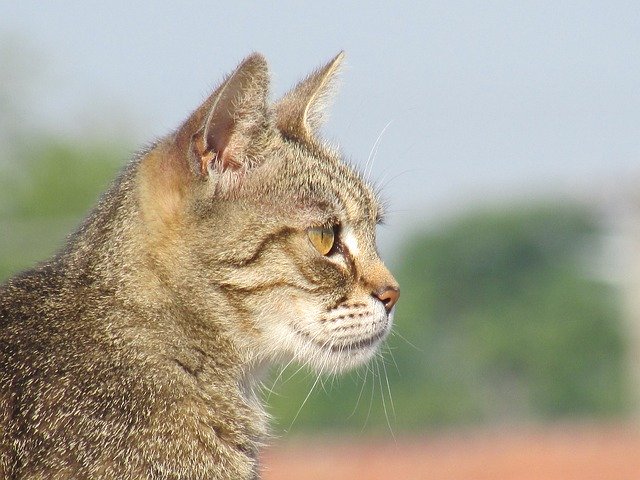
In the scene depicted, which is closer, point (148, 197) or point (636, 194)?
point (148, 197)

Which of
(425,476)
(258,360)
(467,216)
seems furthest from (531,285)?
(258,360)

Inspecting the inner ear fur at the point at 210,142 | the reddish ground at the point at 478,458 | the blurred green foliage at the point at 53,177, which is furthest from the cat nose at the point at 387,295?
the blurred green foliage at the point at 53,177

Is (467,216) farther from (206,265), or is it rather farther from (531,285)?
(206,265)

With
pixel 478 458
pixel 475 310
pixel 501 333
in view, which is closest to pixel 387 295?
pixel 478 458

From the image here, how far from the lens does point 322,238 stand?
179 inches

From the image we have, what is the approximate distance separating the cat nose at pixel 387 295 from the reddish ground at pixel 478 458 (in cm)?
384

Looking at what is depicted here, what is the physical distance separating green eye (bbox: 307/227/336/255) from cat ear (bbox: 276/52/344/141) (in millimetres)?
561

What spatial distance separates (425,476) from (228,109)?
551cm

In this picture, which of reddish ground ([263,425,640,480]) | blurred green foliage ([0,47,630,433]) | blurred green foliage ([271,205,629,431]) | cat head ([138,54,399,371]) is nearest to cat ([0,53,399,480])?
cat head ([138,54,399,371])

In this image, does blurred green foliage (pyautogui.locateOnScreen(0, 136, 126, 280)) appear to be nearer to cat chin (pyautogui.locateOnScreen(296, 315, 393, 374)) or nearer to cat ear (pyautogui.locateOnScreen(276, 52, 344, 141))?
cat ear (pyautogui.locateOnScreen(276, 52, 344, 141))

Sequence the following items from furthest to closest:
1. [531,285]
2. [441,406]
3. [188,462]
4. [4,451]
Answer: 1. [531,285]
2. [441,406]
3. [188,462]
4. [4,451]

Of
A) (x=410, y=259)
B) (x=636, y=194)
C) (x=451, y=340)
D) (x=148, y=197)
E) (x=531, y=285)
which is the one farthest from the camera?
(x=410, y=259)

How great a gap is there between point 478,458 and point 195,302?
5646 mm

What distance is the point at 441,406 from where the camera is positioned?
795 inches
